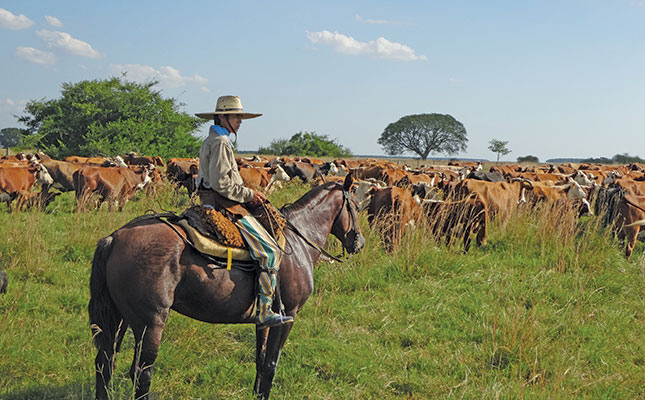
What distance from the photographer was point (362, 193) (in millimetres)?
12492

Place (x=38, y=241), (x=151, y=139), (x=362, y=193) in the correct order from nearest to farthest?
(x=38, y=241) → (x=362, y=193) → (x=151, y=139)

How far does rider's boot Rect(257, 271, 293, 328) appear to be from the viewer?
3.88 m

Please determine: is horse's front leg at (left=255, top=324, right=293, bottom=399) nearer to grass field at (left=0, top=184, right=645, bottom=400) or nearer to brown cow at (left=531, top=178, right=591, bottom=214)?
grass field at (left=0, top=184, right=645, bottom=400)

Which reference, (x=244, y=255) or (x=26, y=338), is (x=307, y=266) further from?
(x=26, y=338)

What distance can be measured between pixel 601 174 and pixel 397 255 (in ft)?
71.9

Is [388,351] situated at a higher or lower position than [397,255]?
lower

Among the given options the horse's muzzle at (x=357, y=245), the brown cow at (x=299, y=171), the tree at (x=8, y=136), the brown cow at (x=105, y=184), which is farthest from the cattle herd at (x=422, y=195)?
the tree at (x=8, y=136)

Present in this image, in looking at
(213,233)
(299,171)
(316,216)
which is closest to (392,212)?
(316,216)

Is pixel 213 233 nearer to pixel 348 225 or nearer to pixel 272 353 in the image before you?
pixel 272 353

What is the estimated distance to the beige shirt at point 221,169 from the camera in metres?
3.81

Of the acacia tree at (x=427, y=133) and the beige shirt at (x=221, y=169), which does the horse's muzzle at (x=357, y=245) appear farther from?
the acacia tree at (x=427, y=133)

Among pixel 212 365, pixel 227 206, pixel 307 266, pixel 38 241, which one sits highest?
pixel 227 206

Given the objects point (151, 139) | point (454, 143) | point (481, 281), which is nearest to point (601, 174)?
point (481, 281)

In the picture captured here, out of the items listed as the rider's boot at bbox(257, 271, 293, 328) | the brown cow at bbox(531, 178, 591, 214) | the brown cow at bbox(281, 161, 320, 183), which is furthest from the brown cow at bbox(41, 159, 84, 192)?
the rider's boot at bbox(257, 271, 293, 328)
